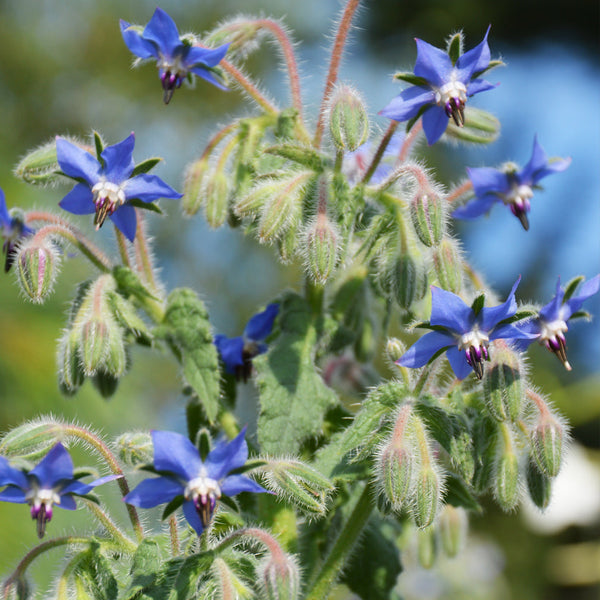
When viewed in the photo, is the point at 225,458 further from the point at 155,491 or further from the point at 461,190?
the point at 461,190

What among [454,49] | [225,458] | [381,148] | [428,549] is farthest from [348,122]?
[428,549]

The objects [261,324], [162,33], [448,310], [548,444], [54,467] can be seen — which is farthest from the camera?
[261,324]

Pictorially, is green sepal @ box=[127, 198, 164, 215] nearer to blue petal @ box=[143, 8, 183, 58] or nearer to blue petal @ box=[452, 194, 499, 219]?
blue petal @ box=[143, 8, 183, 58]

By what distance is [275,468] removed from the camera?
1.42 m

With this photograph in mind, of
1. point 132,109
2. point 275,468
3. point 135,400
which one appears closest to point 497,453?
point 275,468

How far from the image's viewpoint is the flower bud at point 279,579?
1309mm

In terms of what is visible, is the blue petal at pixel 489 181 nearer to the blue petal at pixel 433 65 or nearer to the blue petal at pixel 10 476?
the blue petal at pixel 433 65

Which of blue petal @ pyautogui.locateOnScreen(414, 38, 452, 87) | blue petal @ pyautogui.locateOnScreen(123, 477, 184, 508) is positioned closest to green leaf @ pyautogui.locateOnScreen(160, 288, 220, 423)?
blue petal @ pyautogui.locateOnScreen(123, 477, 184, 508)

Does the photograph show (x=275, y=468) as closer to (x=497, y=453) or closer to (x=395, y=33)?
(x=497, y=453)

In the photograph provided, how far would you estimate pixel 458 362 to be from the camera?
4.80 feet

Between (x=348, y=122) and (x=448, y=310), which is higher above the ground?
(x=348, y=122)

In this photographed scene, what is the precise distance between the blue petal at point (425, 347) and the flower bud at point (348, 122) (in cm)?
39

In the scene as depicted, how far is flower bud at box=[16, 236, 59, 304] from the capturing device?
1.58m

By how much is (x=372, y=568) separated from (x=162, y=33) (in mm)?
1174
